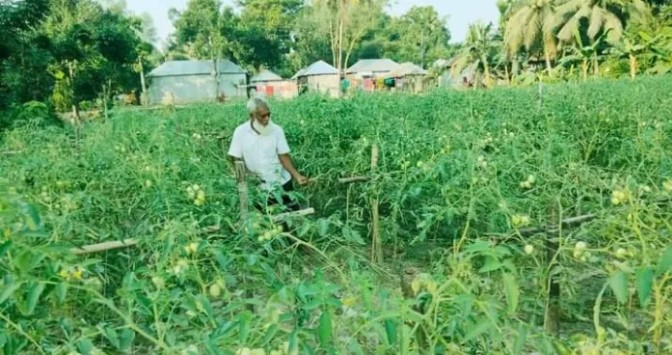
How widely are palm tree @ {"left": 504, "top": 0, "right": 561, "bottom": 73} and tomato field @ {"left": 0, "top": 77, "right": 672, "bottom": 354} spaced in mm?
15074

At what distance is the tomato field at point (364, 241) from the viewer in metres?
1.33

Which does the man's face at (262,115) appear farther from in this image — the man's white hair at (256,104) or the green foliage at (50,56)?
the green foliage at (50,56)

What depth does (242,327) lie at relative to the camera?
1.18 meters

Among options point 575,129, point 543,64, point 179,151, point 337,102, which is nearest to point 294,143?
point 337,102

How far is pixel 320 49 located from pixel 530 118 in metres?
44.6

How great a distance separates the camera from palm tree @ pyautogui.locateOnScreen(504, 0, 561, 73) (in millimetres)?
22062

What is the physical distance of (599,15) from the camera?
21.2 meters

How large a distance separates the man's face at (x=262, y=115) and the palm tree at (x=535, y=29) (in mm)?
19911

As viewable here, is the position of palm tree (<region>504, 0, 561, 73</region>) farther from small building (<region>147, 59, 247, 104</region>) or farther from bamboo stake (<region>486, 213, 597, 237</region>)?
bamboo stake (<region>486, 213, 597, 237</region>)

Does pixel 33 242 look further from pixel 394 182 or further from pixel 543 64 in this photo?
pixel 543 64

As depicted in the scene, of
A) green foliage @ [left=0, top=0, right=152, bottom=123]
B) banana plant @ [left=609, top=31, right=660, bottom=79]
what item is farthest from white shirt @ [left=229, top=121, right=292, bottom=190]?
banana plant @ [left=609, top=31, right=660, bottom=79]

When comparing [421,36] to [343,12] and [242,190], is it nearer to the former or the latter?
[343,12]

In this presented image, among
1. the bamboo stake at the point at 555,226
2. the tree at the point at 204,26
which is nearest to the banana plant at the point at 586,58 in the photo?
the bamboo stake at the point at 555,226

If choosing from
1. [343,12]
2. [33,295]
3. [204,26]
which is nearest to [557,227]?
[33,295]
